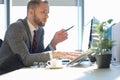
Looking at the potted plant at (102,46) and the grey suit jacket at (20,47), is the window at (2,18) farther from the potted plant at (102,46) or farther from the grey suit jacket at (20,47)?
the potted plant at (102,46)

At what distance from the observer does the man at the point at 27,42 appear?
83.4 inches

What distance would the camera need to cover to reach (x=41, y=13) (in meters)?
2.49

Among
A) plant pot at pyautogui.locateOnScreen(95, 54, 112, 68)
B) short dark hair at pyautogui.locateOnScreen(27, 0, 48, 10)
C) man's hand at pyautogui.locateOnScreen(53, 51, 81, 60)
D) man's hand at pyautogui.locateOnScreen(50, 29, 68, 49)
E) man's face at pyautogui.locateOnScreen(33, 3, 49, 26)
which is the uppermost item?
short dark hair at pyautogui.locateOnScreen(27, 0, 48, 10)

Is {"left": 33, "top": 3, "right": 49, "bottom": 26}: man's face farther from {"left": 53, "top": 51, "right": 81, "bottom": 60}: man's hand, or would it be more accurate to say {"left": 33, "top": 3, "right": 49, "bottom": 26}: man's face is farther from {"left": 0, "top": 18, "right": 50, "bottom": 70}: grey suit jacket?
{"left": 53, "top": 51, "right": 81, "bottom": 60}: man's hand

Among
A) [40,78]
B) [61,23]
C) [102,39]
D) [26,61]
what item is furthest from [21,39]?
[61,23]

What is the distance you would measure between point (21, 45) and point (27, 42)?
0.13m

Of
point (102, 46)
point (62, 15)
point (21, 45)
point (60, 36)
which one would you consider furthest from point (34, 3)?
point (62, 15)

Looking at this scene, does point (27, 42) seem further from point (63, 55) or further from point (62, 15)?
point (62, 15)

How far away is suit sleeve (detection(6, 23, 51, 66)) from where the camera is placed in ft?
6.88

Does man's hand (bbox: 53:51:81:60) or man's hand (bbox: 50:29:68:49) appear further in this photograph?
man's hand (bbox: 50:29:68:49)

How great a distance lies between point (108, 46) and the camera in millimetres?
1700

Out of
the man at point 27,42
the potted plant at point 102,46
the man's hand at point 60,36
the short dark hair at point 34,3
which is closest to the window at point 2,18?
the man at point 27,42

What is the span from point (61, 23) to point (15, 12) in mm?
931

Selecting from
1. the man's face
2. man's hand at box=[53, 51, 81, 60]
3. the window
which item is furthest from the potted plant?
the window
